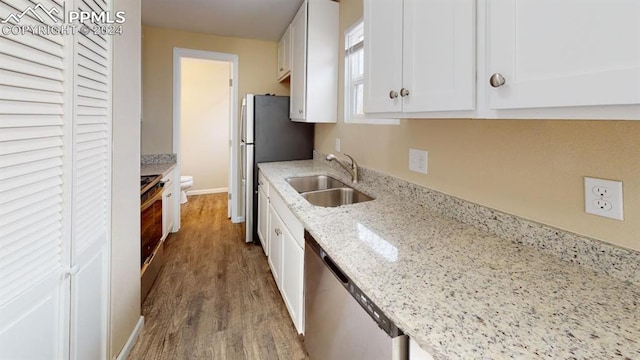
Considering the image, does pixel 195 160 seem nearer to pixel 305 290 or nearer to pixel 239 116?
pixel 239 116

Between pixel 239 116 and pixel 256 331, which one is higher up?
pixel 239 116

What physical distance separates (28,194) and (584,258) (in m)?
1.65

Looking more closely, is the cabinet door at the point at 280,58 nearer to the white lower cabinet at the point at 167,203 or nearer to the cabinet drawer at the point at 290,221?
→ the white lower cabinet at the point at 167,203

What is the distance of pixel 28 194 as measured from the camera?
0.85 m

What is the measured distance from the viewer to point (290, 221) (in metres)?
1.68

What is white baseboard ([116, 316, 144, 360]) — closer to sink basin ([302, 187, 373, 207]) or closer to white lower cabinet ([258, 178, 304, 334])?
white lower cabinet ([258, 178, 304, 334])

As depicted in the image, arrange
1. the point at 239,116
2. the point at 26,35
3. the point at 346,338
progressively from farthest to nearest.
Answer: the point at 239,116
the point at 346,338
the point at 26,35

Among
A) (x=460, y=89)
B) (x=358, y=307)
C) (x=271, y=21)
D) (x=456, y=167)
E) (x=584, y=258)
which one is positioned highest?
(x=271, y=21)

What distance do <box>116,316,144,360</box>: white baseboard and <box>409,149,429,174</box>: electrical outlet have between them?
1.82 meters

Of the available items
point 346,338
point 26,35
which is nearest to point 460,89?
point 346,338

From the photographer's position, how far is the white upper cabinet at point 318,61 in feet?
8.10

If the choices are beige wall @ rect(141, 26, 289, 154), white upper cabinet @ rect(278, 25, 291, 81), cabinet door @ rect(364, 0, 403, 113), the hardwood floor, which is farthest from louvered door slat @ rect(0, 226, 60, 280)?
beige wall @ rect(141, 26, 289, 154)

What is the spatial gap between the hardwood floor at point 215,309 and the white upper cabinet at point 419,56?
1.45 metres

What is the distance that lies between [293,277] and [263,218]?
116 centimetres
